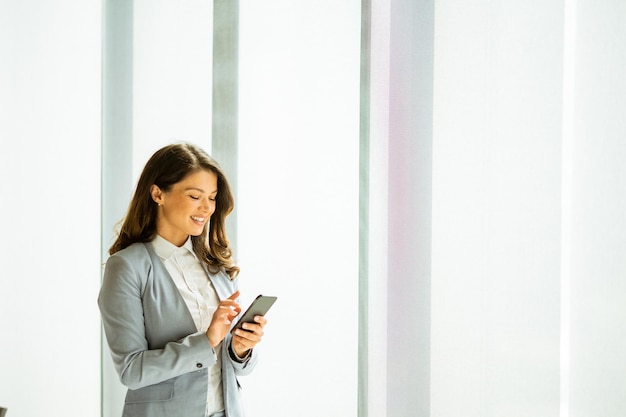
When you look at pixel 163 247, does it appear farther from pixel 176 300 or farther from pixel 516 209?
pixel 516 209

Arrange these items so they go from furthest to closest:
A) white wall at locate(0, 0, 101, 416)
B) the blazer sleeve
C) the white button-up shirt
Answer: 1. white wall at locate(0, 0, 101, 416)
2. the white button-up shirt
3. the blazer sleeve

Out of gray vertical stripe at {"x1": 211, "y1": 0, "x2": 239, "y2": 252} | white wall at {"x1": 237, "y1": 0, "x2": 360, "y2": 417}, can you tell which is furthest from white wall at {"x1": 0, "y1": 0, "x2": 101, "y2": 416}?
white wall at {"x1": 237, "y1": 0, "x2": 360, "y2": 417}

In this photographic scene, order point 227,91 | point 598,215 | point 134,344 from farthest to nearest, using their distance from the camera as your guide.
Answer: point 227,91
point 598,215
point 134,344

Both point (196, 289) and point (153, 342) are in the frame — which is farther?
point (196, 289)

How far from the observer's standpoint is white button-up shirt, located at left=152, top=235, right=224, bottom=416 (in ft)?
5.60

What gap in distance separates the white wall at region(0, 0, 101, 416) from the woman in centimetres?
132

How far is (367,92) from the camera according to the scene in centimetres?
223

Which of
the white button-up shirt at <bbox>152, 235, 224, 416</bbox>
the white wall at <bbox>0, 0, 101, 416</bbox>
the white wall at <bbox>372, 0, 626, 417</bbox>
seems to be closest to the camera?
the white button-up shirt at <bbox>152, 235, 224, 416</bbox>

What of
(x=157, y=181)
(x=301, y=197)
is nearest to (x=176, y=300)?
(x=157, y=181)

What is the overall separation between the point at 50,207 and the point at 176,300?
5.10 ft

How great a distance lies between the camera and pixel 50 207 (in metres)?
2.89

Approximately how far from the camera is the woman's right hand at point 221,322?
1.59 m

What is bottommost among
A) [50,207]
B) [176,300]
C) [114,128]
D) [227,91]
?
[176,300]

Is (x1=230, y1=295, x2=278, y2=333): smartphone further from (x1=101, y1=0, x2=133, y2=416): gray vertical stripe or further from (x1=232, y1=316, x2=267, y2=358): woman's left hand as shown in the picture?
(x1=101, y1=0, x2=133, y2=416): gray vertical stripe
